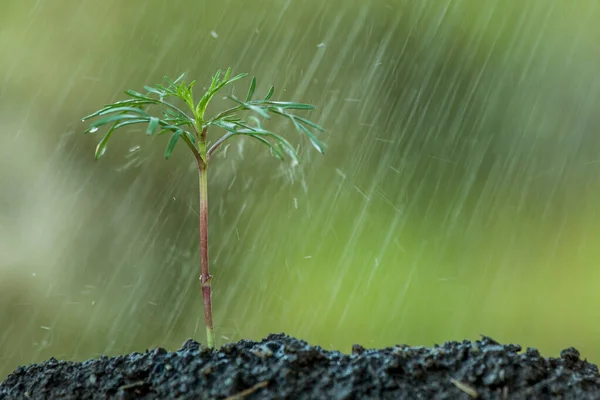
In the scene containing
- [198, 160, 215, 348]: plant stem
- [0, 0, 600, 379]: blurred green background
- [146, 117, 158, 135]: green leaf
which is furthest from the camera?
[0, 0, 600, 379]: blurred green background

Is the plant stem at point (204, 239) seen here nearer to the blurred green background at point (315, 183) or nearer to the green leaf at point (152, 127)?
the green leaf at point (152, 127)

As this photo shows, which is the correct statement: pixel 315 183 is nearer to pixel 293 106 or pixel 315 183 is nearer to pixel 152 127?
pixel 293 106

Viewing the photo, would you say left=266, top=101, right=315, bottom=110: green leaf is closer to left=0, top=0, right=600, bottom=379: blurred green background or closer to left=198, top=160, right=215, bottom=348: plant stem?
left=198, top=160, right=215, bottom=348: plant stem

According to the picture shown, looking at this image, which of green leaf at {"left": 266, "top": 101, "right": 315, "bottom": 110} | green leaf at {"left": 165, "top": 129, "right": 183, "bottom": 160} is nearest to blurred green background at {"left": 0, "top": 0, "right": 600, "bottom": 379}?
green leaf at {"left": 266, "top": 101, "right": 315, "bottom": 110}

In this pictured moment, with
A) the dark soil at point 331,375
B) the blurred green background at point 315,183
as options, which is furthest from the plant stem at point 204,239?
the blurred green background at point 315,183

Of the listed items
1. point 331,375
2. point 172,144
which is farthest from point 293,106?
point 331,375

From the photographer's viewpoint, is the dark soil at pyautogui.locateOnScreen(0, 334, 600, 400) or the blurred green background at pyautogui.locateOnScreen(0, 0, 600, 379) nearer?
Answer: the dark soil at pyautogui.locateOnScreen(0, 334, 600, 400)

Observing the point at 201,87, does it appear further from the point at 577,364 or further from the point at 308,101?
the point at 577,364

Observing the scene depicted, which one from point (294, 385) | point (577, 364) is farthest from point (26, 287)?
point (577, 364)
